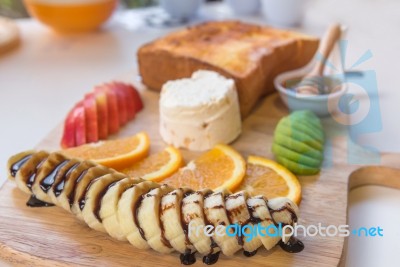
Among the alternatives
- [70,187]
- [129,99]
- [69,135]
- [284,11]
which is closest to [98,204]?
[70,187]

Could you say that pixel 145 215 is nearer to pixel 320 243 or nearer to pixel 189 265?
pixel 189 265

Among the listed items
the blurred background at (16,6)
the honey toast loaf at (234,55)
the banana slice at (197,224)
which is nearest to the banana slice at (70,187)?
the banana slice at (197,224)

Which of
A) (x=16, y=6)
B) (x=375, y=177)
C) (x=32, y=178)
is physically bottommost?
(x=16, y=6)

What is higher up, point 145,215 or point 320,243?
point 145,215

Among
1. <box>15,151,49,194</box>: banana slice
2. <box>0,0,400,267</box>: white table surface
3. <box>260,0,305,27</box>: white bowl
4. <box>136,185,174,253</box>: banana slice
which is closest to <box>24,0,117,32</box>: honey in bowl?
<box>0,0,400,267</box>: white table surface

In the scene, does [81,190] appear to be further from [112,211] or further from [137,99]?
[137,99]

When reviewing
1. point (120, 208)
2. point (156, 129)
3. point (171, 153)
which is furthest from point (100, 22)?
point (120, 208)
